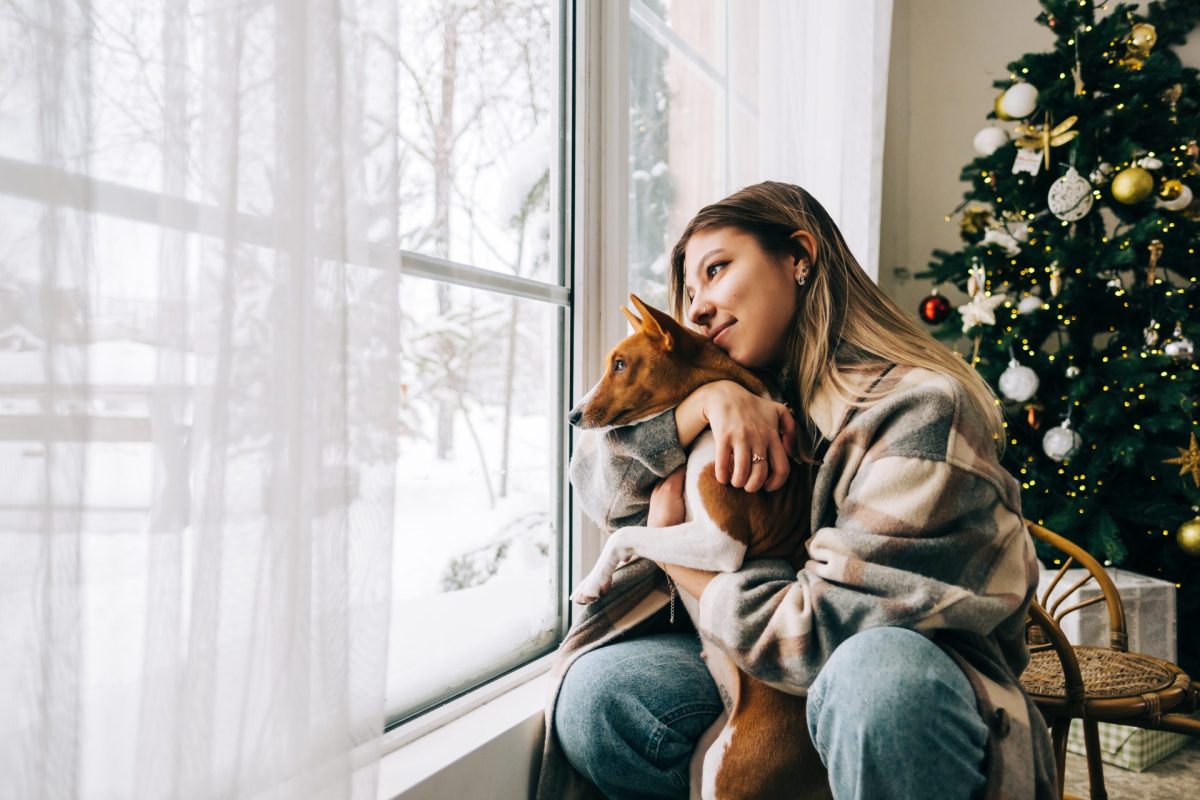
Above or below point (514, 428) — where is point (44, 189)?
above

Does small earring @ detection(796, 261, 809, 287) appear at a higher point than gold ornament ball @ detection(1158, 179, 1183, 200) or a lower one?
lower

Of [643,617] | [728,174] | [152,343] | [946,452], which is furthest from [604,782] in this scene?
[728,174]

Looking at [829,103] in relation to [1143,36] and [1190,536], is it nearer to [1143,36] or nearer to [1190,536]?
[1143,36]

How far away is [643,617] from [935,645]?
1.51ft

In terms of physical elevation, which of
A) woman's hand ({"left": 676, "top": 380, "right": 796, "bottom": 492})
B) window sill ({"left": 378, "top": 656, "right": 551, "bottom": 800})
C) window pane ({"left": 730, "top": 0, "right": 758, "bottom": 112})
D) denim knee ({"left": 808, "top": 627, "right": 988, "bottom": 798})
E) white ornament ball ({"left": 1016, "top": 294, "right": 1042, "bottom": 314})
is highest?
window pane ({"left": 730, "top": 0, "right": 758, "bottom": 112})

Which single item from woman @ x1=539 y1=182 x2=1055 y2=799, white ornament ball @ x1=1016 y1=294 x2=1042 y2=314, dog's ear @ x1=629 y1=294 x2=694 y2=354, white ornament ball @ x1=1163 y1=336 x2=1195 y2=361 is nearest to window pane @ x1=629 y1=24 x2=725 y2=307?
woman @ x1=539 y1=182 x2=1055 y2=799

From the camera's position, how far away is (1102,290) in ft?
8.75

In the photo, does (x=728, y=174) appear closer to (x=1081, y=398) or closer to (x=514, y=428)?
(x=514, y=428)

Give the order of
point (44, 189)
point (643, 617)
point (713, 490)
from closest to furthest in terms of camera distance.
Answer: point (44, 189)
point (713, 490)
point (643, 617)

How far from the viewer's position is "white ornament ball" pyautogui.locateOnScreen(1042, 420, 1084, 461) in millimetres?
2539

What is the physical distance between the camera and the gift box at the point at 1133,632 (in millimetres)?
2258

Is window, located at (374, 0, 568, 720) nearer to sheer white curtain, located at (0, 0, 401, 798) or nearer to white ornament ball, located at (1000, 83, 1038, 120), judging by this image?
sheer white curtain, located at (0, 0, 401, 798)

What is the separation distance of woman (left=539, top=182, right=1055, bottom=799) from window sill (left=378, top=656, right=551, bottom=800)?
0.07m

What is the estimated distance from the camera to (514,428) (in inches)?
60.2
